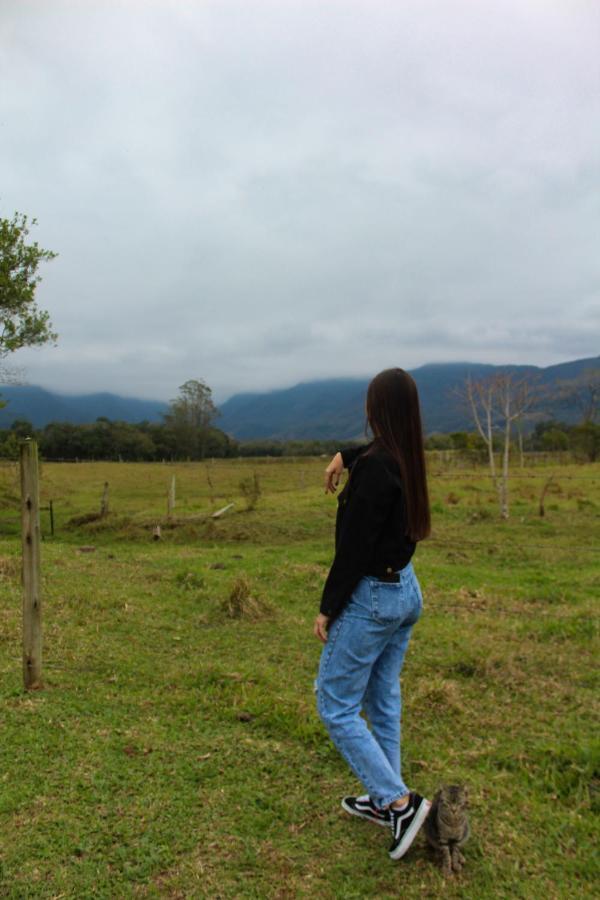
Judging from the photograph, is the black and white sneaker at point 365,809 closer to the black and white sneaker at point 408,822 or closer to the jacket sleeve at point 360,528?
the black and white sneaker at point 408,822

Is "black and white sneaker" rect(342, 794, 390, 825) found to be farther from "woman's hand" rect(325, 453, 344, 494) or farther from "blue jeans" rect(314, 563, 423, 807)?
"woman's hand" rect(325, 453, 344, 494)

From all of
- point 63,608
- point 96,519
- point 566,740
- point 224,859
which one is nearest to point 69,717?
point 224,859

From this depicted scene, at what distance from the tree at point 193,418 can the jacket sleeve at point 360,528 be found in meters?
75.0

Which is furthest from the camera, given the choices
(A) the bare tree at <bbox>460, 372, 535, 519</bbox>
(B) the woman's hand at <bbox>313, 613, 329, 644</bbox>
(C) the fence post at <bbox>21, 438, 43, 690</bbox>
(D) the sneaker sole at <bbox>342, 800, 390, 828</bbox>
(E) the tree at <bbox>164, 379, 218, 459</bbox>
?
(E) the tree at <bbox>164, 379, 218, 459</bbox>

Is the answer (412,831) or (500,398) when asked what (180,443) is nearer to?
(500,398)

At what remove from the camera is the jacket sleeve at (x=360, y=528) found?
2.71 metres

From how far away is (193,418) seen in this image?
82250mm

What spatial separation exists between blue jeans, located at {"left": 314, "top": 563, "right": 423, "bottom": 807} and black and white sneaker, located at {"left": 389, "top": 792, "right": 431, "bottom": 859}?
0.07m

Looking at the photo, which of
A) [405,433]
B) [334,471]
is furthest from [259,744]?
[405,433]

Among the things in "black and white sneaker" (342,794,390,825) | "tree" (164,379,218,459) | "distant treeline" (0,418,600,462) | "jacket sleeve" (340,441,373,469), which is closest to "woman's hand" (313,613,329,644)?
"jacket sleeve" (340,441,373,469)

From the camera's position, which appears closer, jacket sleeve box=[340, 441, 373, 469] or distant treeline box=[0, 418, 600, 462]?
jacket sleeve box=[340, 441, 373, 469]

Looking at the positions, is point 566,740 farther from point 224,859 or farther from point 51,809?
point 51,809

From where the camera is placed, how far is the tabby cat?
2730mm

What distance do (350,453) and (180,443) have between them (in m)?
75.5
